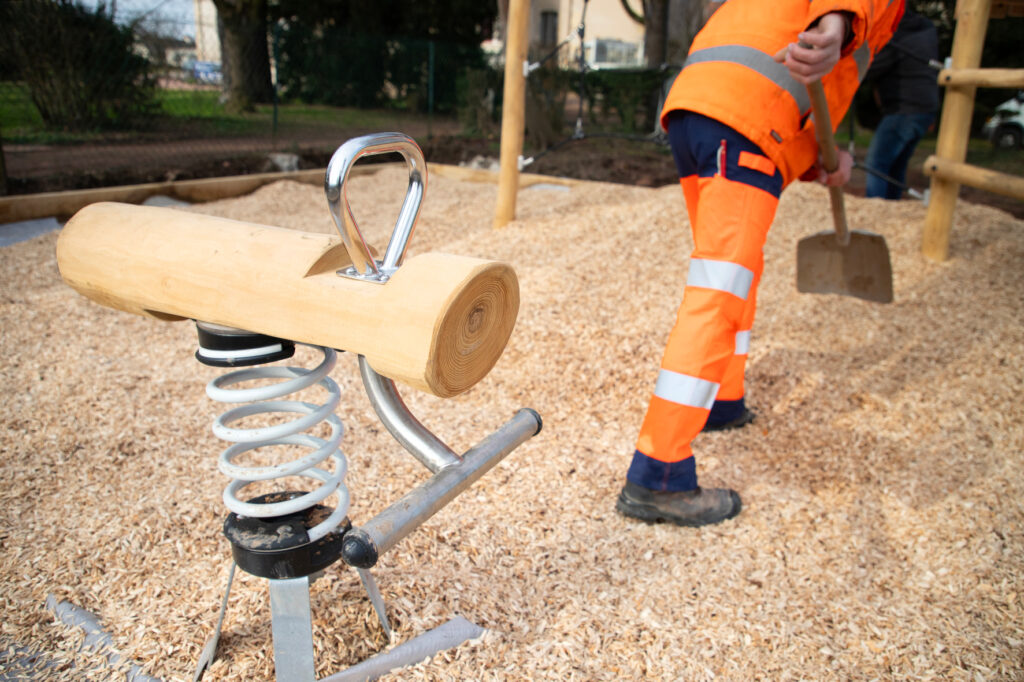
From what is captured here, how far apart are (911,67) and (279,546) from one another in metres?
5.32

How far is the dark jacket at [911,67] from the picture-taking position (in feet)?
16.0

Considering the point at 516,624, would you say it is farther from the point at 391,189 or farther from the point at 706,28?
the point at 391,189

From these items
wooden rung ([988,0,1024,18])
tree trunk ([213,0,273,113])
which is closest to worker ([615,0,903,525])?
wooden rung ([988,0,1024,18])

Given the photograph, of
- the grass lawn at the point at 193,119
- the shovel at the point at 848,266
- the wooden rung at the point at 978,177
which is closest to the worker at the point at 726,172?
the shovel at the point at 848,266

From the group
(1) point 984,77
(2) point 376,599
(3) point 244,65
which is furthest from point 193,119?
(2) point 376,599

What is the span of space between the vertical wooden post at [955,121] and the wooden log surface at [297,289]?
4.16 metres

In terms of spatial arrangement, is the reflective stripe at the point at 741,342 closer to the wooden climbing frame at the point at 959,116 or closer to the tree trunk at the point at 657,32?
the wooden climbing frame at the point at 959,116

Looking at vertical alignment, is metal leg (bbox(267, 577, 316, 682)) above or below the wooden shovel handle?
below

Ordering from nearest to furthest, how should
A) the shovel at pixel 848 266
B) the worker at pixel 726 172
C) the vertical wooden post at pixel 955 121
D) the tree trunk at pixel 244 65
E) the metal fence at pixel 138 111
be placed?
the worker at pixel 726 172 < the shovel at pixel 848 266 < the vertical wooden post at pixel 955 121 < the metal fence at pixel 138 111 < the tree trunk at pixel 244 65

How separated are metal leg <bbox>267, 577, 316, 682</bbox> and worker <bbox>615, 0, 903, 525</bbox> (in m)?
1.07

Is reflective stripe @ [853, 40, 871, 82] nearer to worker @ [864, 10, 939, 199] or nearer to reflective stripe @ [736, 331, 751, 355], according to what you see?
reflective stripe @ [736, 331, 751, 355]

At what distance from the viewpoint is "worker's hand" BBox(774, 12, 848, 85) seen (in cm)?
179

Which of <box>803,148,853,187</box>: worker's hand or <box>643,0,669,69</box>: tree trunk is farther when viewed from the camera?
<box>643,0,669,69</box>: tree trunk

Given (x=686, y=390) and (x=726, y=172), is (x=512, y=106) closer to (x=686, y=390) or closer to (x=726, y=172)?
(x=726, y=172)
